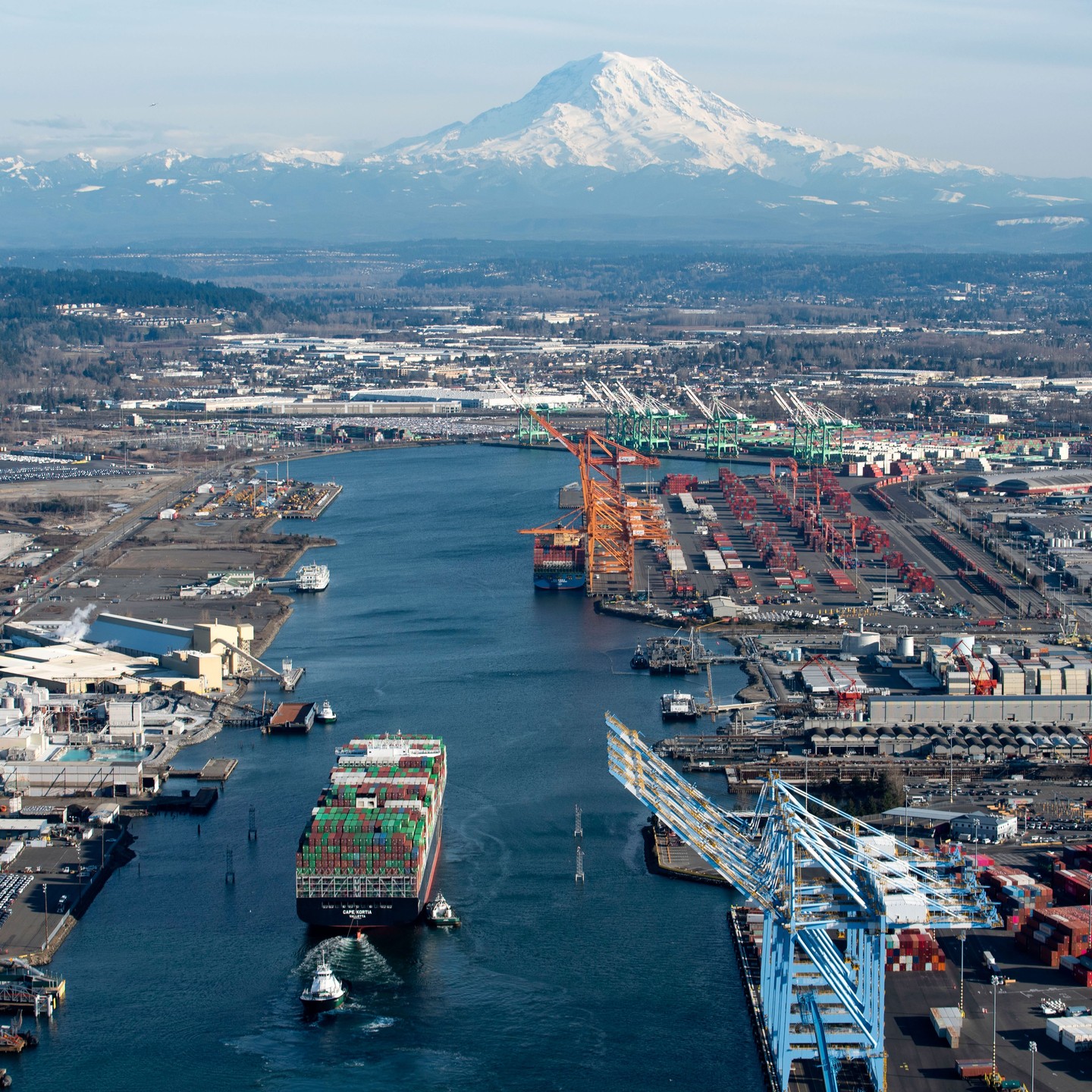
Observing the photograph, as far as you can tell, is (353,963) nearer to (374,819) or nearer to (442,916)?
(442,916)

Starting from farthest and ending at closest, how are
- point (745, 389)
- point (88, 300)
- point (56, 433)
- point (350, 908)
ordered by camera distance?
1. point (88, 300)
2. point (745, 389)
3. point (56, 433)
4. point (350, 908)

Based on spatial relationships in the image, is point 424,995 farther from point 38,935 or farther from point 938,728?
point 938,728

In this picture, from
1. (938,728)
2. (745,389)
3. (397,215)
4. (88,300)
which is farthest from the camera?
(397,215)

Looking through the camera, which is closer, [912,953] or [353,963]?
[912,953]

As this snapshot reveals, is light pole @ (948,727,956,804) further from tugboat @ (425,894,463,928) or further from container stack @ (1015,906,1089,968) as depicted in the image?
tugboat @ (425,894,463,928)

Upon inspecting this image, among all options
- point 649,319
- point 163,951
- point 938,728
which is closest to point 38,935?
point 163,951

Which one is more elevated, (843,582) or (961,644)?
(961,644)

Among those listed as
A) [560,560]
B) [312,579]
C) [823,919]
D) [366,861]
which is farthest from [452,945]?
[560,560]

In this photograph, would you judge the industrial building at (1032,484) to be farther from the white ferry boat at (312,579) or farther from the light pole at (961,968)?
the light pole at (961,968)
